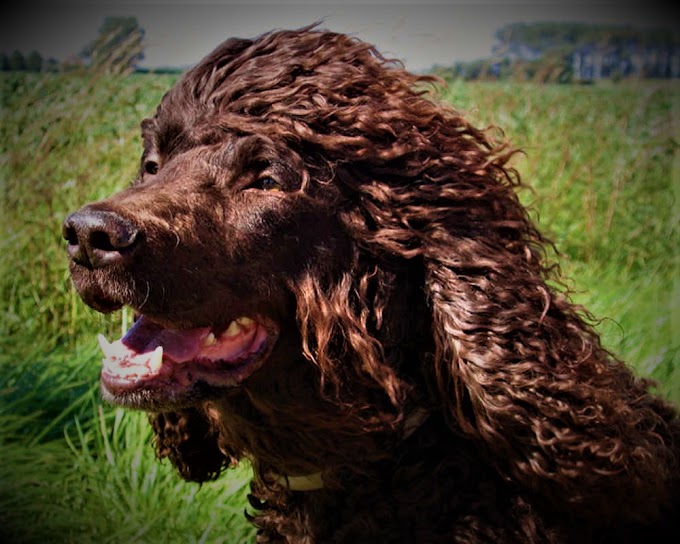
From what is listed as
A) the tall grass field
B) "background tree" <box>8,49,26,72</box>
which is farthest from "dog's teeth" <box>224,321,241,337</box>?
"background tree" <box>8,49,26,72</box>

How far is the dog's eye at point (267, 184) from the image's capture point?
2146 mm

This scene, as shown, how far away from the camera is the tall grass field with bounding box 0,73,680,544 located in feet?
11.5

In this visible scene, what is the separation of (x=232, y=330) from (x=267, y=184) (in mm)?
386

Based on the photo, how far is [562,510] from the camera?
7.46ft

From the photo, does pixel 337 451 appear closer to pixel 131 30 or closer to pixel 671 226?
pixel 131 30

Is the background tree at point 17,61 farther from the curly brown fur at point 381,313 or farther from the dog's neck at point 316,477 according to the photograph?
the dog's neck at point 316,477

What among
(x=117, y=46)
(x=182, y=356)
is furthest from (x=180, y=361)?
(x=117, y=46)

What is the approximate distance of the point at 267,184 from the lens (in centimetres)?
215

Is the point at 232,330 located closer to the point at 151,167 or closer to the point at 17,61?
the point at 151,167

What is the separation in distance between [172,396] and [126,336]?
0.24 metres

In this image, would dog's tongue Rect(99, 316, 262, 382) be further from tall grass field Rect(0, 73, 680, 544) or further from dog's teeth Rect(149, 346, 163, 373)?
tall grass field Rect(0, 73, 680, 544)

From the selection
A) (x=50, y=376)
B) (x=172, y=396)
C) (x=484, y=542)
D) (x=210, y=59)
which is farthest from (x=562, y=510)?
(x=50, y=376)

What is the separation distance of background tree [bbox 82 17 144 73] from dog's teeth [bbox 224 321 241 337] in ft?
8.78

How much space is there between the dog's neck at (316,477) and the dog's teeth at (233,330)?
503 millimetres
